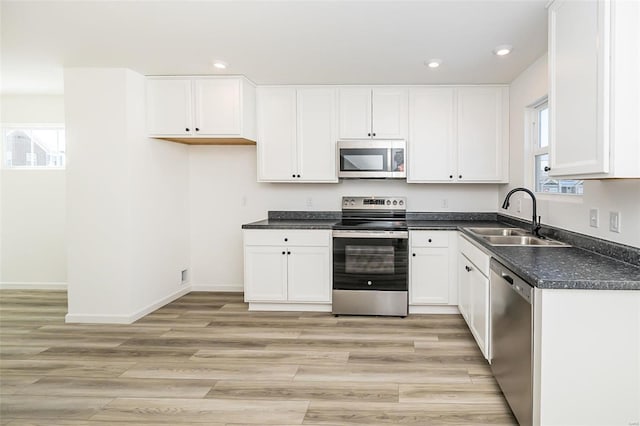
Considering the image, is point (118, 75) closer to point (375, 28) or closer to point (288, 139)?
point (288, 139)

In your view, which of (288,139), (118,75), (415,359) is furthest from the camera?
(288,139)

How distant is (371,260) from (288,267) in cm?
82

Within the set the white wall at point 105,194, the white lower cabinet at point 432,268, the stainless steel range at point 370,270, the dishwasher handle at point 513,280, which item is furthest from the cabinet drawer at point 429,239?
the white wall at point 105,194

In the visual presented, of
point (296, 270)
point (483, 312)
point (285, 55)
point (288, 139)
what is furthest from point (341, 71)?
point (483, 312)

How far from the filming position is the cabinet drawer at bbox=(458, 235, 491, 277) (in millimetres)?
2846

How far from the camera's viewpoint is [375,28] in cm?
287

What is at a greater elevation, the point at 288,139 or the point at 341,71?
the point at 341,71

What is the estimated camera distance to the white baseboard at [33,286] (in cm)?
527

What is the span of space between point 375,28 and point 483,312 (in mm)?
2056

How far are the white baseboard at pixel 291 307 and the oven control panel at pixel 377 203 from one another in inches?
44.7

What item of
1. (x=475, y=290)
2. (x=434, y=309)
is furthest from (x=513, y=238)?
(x=434, y=309)

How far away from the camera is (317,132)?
4488 mm

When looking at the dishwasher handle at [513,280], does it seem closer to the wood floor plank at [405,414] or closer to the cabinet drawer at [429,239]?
the wood floor plank at [405,414]

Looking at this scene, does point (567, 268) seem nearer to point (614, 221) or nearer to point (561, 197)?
point (614, 221)
